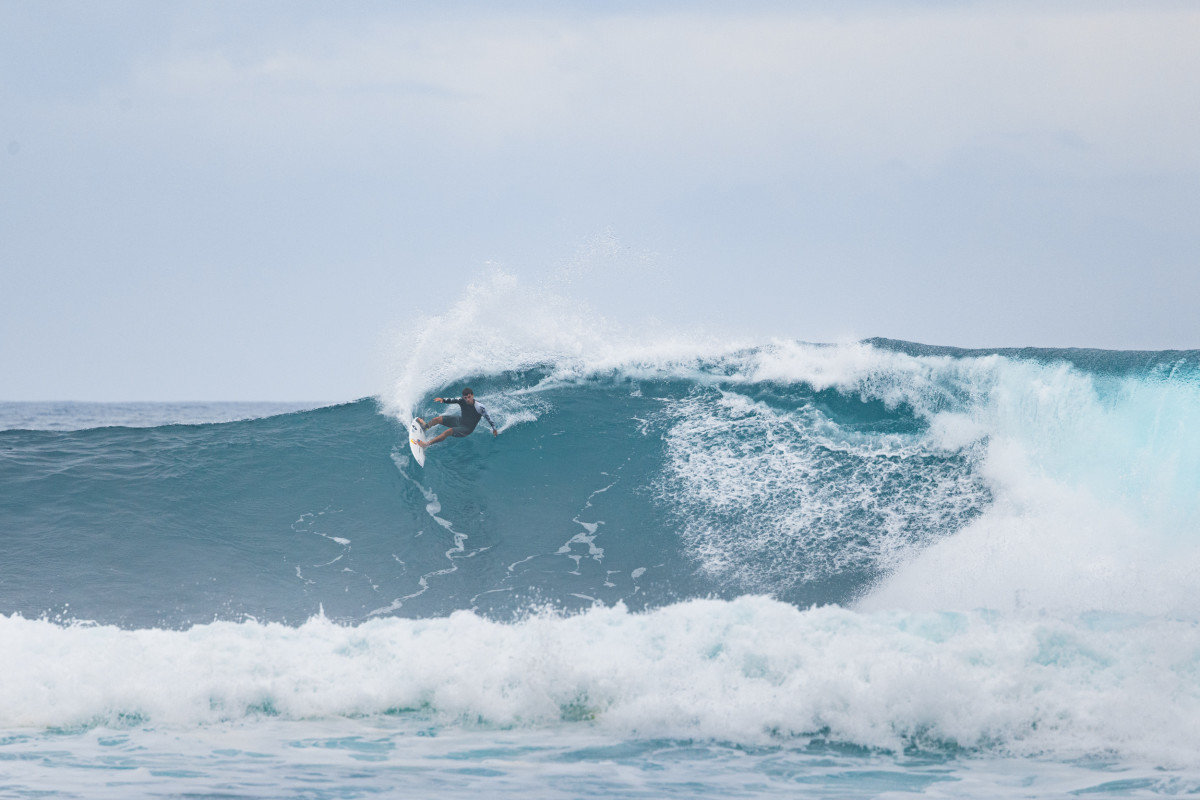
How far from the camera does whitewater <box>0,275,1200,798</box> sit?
20.9 feet

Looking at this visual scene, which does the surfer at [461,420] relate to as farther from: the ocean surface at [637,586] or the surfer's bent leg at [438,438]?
the ocean surface at [637,586]

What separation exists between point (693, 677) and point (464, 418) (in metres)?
6.53

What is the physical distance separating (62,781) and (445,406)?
8664 mm

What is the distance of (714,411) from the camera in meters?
14.0

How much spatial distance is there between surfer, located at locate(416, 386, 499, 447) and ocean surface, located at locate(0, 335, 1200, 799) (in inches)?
16.4

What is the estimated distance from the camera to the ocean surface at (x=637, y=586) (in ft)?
20.8

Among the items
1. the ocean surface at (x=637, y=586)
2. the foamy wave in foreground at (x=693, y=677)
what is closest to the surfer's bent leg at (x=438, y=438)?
the ocean surface at (x=637, y=586)

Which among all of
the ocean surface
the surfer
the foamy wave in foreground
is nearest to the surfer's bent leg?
the surfer

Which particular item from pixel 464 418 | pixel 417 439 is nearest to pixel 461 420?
pixel 464 418

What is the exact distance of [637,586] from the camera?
35.0 ft

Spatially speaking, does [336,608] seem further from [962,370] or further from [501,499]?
[962,370]

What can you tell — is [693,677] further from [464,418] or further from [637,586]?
[464,418]

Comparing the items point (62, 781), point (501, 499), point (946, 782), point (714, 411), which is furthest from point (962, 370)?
point (62, 781)

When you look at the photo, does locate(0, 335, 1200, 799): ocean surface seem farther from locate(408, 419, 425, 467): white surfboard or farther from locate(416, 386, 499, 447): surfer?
locate(416, 386, 499, 447): surfer
